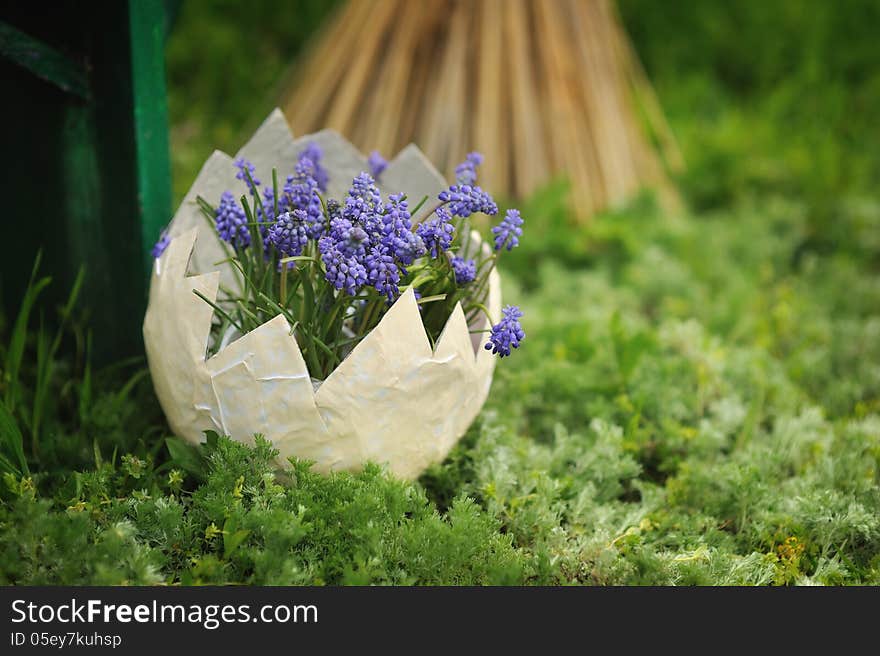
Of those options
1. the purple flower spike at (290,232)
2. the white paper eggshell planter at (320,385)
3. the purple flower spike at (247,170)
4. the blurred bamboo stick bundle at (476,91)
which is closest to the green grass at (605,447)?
the white paper eggshell planter at (320,385)

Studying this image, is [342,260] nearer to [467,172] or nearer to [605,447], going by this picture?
[467,172]

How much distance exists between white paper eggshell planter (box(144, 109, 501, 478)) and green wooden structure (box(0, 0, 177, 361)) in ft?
1.18

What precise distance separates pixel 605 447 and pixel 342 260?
64 cm

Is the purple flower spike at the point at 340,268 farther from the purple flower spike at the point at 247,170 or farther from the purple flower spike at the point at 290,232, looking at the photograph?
the purple flower spike at the point at 247,170

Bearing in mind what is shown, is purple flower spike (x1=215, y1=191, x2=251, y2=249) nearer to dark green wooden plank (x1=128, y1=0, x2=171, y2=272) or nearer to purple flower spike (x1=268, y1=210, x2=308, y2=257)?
purple flower spike (x1=268, y1=210, x2=308, y2=257)

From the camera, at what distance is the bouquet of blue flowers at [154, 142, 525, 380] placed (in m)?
1.25

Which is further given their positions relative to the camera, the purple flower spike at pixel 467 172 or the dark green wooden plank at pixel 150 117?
the dark green wooden plank at pixel 150 117

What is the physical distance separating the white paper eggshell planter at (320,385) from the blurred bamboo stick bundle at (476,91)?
1.18 metres

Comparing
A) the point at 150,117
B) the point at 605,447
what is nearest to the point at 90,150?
the point at 150,117

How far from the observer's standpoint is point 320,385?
1267 mm

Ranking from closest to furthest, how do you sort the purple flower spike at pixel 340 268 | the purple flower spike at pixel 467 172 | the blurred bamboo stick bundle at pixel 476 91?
the purple flower spike at pixel 340 268
the purple flower spike at pixel 467 172
the blurred bamboo stick bundle at pixel 476 91

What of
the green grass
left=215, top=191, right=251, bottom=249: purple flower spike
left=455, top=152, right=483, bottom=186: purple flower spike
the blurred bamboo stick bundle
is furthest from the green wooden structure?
the blurred bamboo stick bundle

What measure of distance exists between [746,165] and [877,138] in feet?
2.16

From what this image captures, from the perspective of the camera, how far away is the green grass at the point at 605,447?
4.03 feet
